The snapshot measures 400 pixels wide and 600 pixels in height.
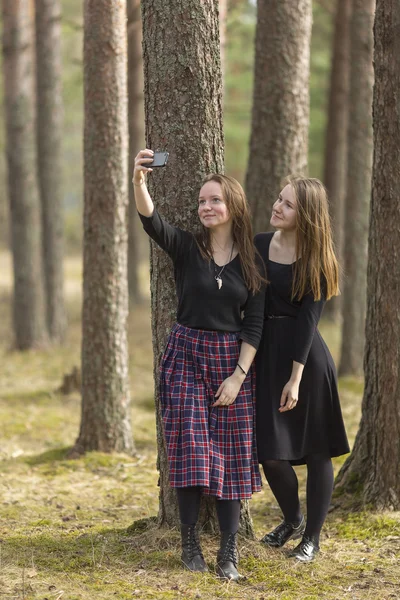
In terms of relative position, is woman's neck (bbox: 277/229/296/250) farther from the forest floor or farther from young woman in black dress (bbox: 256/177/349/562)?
the forest floor

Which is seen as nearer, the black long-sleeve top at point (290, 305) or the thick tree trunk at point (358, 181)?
the black long-sleeve top at point (290, 305)

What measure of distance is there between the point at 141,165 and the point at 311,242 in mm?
1022

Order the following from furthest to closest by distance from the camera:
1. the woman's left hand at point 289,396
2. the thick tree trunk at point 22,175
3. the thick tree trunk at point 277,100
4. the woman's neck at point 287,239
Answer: the thick tree trunk at point 22,175
the thick tree trunk at point 277,100
the woman's neck at point 287,239
the woman's left hand at point 289,396

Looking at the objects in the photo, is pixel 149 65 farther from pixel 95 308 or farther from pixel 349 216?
pixel 349 216

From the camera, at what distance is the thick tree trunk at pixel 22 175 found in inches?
452

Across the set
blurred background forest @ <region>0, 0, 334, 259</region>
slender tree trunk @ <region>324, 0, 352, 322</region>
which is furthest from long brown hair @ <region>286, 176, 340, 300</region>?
slender tree trunk @ <region>324, 0, 352, 322</region>

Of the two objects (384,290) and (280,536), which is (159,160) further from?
(280,536)

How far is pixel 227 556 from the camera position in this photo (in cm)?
406

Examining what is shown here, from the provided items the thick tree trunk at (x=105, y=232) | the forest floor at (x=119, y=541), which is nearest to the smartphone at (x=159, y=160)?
the forest floor at (x=119, y=541)

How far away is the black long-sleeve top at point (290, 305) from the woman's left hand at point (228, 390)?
365 millimetres

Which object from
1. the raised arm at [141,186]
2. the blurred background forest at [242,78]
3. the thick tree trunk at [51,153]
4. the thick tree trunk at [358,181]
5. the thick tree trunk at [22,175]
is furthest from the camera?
the blurred background forest at [242,78]

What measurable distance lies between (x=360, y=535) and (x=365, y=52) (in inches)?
285

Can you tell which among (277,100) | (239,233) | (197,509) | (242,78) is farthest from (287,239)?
(242,78)

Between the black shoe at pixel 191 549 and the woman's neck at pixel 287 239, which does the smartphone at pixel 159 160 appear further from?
the black shoe at pixel 191 549
